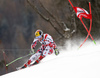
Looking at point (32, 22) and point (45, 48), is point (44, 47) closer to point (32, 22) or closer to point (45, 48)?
point (45, 48)

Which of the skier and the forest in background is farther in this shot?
the forest in background

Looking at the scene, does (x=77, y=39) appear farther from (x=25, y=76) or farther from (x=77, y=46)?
(x=25, y=76)

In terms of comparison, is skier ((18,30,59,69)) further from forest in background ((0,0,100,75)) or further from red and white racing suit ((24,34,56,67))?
forest in background ((0,0,100,75))

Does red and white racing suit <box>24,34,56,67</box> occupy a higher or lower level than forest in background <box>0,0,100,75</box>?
lower

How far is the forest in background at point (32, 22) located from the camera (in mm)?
2615

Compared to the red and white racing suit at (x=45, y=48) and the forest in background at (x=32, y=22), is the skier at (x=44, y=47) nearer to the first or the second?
the red and white racing suit at (x=45, y=48)

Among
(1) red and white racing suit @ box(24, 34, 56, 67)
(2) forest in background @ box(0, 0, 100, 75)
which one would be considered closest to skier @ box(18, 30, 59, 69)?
(1) red and white racing suit @ box(24, 34, 56, 67)

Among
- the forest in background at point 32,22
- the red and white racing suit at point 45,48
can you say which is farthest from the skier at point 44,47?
the forest in background at point 32,22

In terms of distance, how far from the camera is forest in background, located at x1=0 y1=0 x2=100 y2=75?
2.62 m

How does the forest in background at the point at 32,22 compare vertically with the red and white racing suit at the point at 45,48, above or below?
above

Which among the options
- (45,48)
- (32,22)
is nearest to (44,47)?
(45,48)

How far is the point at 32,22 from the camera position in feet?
8.71

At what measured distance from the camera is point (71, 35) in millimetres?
2900

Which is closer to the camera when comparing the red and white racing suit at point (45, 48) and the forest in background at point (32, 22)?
the red and white racing suit at point (45, 48)
